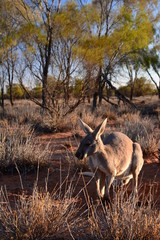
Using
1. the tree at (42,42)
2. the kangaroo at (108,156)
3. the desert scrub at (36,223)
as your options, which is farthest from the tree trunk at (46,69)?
the desert scrub at (36,223)

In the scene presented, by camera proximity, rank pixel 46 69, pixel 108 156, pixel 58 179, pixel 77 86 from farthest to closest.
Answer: pixel 46 69
pixel 77 86
pixel 58 179
pixel 108 156

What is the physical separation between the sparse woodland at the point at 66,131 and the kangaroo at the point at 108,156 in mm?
265

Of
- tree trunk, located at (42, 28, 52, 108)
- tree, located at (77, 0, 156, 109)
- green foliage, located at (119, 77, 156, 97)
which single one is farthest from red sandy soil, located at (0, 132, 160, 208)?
green foliage, located at (119, 77, 156, 97)

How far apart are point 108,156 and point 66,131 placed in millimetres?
6773

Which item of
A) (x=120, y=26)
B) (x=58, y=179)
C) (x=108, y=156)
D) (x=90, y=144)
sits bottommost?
(x=58, y=179)

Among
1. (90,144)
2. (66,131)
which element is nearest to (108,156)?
(90,144)

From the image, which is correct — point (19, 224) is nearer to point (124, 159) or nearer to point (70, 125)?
point (124, 159)

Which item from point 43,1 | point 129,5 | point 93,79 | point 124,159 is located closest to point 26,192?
point 124,159

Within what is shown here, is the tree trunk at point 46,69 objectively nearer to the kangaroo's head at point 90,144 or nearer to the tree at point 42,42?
the tree at point 42,42

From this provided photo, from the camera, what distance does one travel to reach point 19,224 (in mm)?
2377

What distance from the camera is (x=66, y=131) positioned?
9.79 m

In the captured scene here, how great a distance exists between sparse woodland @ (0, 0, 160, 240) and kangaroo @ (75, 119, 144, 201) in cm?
26

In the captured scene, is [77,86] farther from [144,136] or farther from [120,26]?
[120,26]

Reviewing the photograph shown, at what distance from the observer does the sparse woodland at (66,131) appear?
7.82 feet
